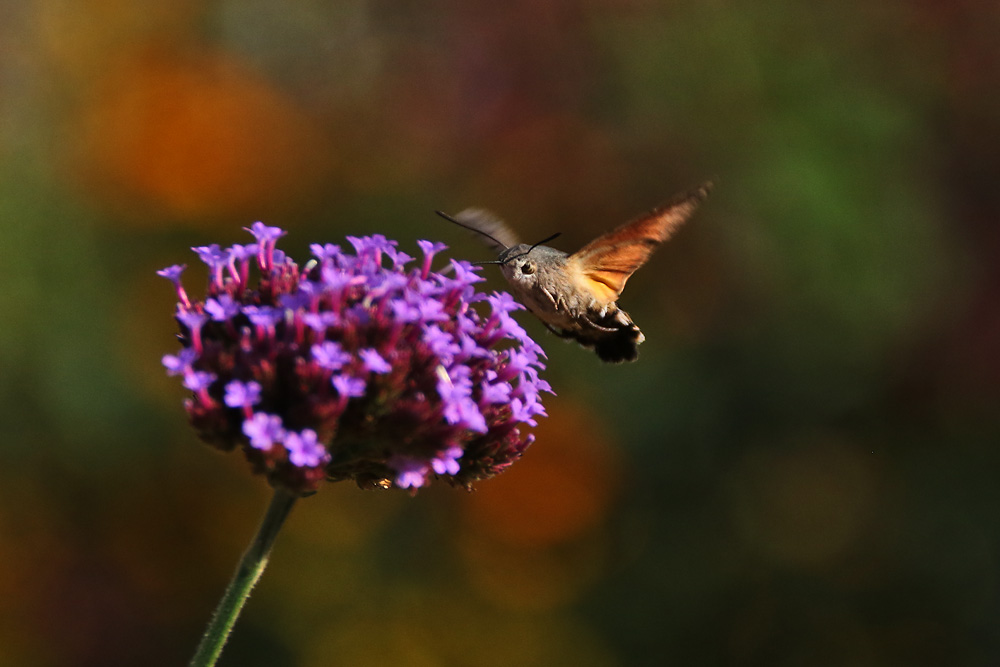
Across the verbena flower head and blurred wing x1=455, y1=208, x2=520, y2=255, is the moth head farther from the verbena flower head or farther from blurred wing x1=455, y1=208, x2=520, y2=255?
the verbena flower head

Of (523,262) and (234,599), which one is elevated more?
(523,262)

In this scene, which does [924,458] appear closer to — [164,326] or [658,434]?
[658,434]

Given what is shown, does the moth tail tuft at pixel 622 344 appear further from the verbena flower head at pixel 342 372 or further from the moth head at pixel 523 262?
the verbena flower head at pixel 342 372

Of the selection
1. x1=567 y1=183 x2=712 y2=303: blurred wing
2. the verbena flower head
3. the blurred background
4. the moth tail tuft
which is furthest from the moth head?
the blurred background

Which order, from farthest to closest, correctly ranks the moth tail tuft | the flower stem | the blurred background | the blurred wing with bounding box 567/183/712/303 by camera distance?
the blurred background → the moth tail tuft → the blurred wing with bounding box 567/183/712/303 → the flower stem

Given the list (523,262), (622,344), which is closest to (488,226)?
(523,262)

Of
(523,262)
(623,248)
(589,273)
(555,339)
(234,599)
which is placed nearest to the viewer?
(234,599)

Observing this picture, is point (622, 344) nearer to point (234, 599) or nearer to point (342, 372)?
point (342, 372)
